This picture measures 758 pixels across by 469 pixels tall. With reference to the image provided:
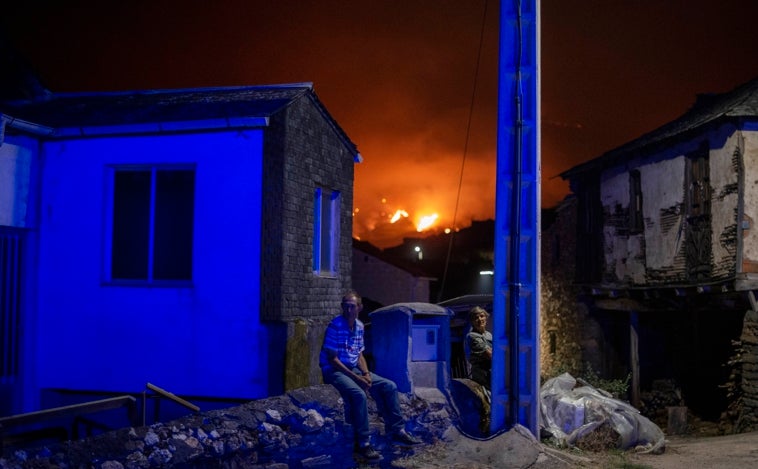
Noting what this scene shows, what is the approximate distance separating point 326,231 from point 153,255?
315 cm

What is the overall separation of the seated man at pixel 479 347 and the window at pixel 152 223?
170 inches

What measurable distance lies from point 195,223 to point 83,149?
7.00 ft

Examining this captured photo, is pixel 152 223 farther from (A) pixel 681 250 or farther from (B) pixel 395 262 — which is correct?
(B) pixel 395 262

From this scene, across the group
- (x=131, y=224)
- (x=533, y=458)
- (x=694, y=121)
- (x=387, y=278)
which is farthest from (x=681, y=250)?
(x=387, y=278)

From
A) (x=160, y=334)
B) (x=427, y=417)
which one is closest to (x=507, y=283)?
(x=427, y=417)

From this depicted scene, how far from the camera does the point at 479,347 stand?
977cm

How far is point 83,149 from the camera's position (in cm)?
1145

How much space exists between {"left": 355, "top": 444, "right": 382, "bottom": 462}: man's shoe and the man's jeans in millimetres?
53

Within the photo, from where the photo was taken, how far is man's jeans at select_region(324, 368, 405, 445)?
25.4ft

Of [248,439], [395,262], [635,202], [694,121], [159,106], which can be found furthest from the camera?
[395,262]

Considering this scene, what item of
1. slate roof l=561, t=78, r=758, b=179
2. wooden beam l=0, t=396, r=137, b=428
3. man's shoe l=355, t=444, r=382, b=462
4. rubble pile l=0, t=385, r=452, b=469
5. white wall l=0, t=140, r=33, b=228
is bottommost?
man's shoe l=355, t=444, r=382, b=462

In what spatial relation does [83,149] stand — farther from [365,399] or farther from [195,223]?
[365,399]

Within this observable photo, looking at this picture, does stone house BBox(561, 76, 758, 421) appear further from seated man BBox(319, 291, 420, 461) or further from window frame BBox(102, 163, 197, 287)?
window frame BBox(102, 163, 197, 287)

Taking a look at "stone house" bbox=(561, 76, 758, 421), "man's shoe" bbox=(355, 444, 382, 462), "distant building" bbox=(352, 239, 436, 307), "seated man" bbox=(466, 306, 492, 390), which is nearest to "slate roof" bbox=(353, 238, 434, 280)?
"distant building" bbox=(352, 239, 436, 307)
